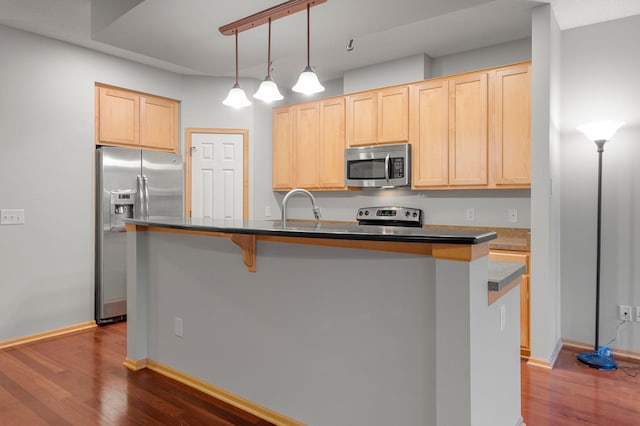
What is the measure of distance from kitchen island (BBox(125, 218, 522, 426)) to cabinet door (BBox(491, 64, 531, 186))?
69.9 inches

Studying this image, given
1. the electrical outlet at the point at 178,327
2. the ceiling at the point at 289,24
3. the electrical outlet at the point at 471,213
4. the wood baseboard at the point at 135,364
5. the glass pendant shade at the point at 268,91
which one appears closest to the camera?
the glass pendant shade at the point at 268,91

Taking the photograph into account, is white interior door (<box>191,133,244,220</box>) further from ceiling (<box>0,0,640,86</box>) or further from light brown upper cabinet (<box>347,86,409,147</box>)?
light brown upper cabinet (<box>347,86,409,147</box>)

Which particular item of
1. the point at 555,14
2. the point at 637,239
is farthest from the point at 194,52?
the point at 637,239

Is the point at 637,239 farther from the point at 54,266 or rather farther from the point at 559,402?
the point at 54,266

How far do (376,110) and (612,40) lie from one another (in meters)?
2.08

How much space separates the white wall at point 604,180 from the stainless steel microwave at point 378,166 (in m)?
1.40

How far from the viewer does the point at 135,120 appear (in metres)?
4.65

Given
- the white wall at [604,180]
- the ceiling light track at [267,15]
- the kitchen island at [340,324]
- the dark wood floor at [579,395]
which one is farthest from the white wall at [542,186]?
the ceiling light track at [267,15]

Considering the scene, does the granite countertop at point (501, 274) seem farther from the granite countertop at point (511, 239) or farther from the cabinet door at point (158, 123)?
the cabinet door at point (158, 123)

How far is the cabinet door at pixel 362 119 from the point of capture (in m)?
4.41

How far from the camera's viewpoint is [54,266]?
13.1 feet

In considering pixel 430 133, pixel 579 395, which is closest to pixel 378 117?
pixel 430 133

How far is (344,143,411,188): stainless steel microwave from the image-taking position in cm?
417

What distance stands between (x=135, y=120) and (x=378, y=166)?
2742 millimetres
